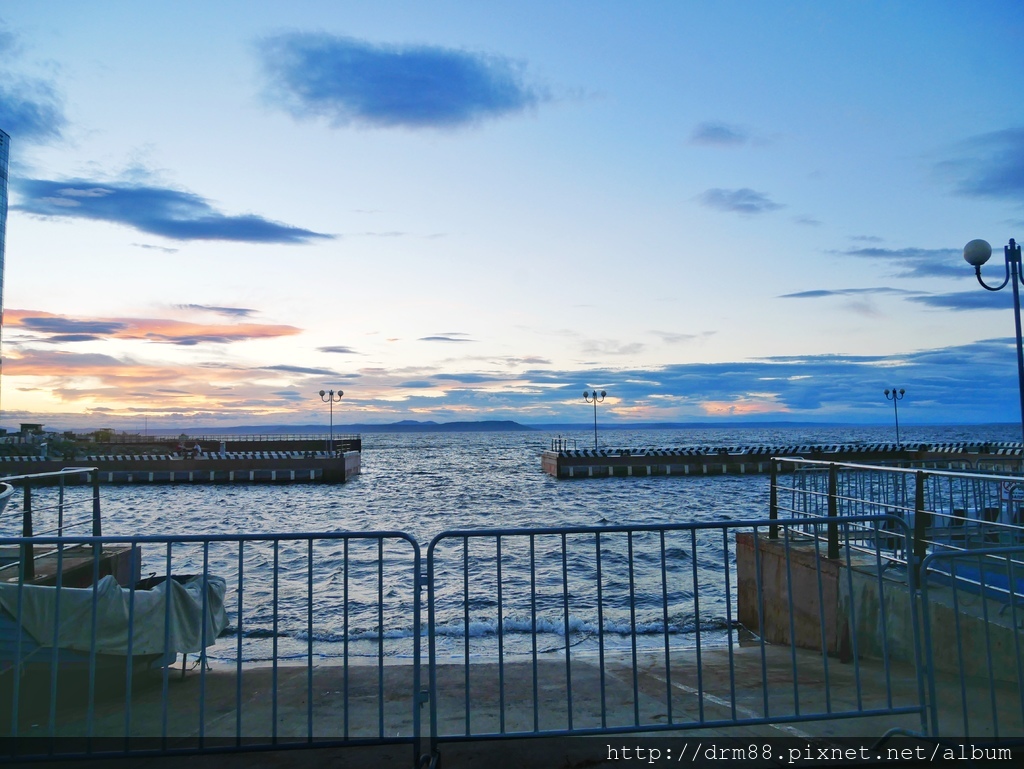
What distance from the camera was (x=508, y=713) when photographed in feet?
15.5

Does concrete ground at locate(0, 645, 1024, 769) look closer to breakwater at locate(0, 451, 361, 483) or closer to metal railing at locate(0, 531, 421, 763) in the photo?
metal railing at locate(0, 531, 421, 763)

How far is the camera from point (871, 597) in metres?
6.76

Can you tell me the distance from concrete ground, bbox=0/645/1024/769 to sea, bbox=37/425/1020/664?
17.9 inches

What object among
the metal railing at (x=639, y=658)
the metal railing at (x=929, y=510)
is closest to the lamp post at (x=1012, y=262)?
the metal railing at (x=929, y=510)

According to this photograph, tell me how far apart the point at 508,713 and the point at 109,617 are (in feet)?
9.51

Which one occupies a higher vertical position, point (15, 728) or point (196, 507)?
point (15, 728)

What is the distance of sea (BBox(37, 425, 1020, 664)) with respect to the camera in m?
8.80

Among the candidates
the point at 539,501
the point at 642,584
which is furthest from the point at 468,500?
the point at 642,584

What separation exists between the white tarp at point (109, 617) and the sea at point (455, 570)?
612mm

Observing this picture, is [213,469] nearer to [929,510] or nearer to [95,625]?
[95,625]

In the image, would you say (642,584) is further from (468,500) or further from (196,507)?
(196,507)

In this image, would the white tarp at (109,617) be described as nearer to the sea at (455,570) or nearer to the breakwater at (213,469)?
the sea at (455,570)

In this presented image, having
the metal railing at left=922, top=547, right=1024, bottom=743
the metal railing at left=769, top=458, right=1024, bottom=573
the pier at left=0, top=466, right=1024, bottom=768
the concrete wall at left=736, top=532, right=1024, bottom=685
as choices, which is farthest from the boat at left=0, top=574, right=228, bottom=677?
the metal railing at left=769, top=458, right=1024, bottom=573

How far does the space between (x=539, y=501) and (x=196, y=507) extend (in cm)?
1980
